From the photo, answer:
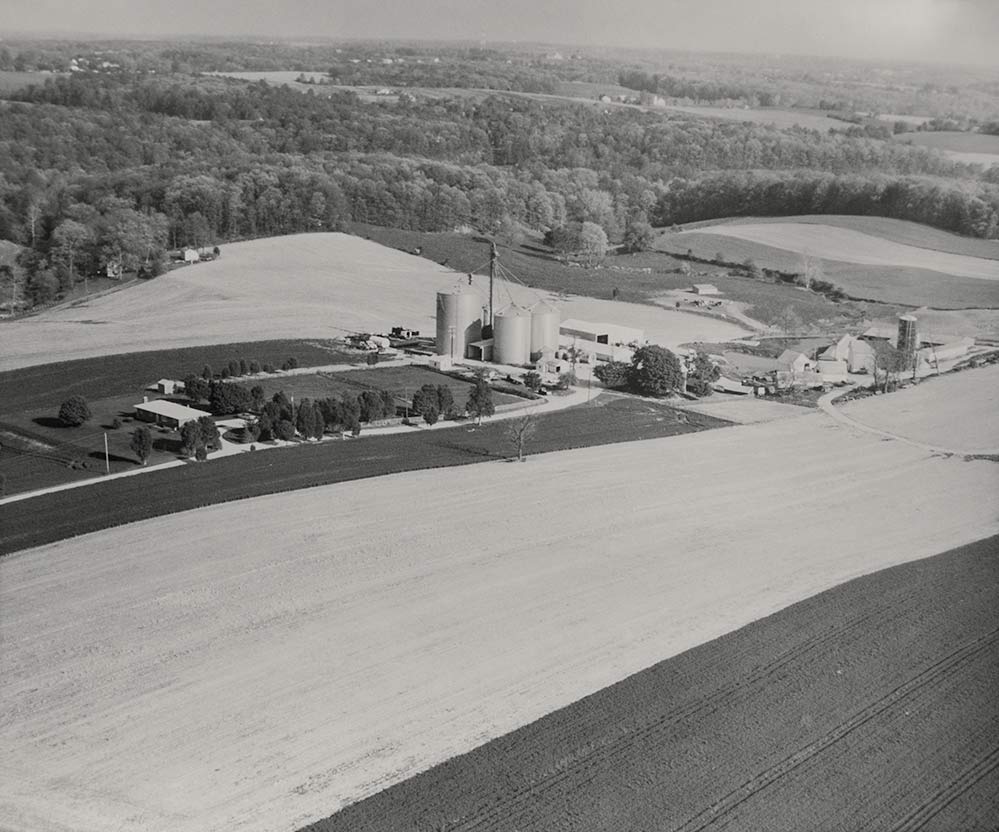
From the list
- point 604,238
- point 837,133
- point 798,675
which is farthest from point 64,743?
point 604,238

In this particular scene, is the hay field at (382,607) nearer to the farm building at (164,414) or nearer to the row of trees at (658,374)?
the farm building at (164,414)

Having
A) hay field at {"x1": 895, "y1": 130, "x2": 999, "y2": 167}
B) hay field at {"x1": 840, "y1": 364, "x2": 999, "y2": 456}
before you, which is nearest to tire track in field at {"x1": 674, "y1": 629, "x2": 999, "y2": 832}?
hay field at {"x1": 840, "y1": 364, "x2": 999, "y2": 456}

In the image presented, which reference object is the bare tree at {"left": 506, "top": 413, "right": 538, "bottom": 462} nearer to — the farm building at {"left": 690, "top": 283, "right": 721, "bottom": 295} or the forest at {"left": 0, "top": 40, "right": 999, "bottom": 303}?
the forest at {"left": 0, "top": 40, "right": 999, "bottom": 303}

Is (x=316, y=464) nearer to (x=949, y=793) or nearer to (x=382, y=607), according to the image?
(x=382, y=607)

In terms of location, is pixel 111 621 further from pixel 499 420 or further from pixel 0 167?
pixel 499 420

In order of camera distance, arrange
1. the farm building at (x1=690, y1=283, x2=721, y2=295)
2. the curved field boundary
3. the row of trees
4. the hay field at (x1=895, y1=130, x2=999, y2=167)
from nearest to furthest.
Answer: the hay field at (x1=895, y1=130, x2=999, y2=167) → the row of trees → the curved field boundary → the farm building at (x1=690, y1=283, x2=721, y2=295)

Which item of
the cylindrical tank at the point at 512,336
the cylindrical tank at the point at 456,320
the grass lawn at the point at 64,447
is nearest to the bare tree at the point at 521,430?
the cylindrical tank at the point at 512,336
